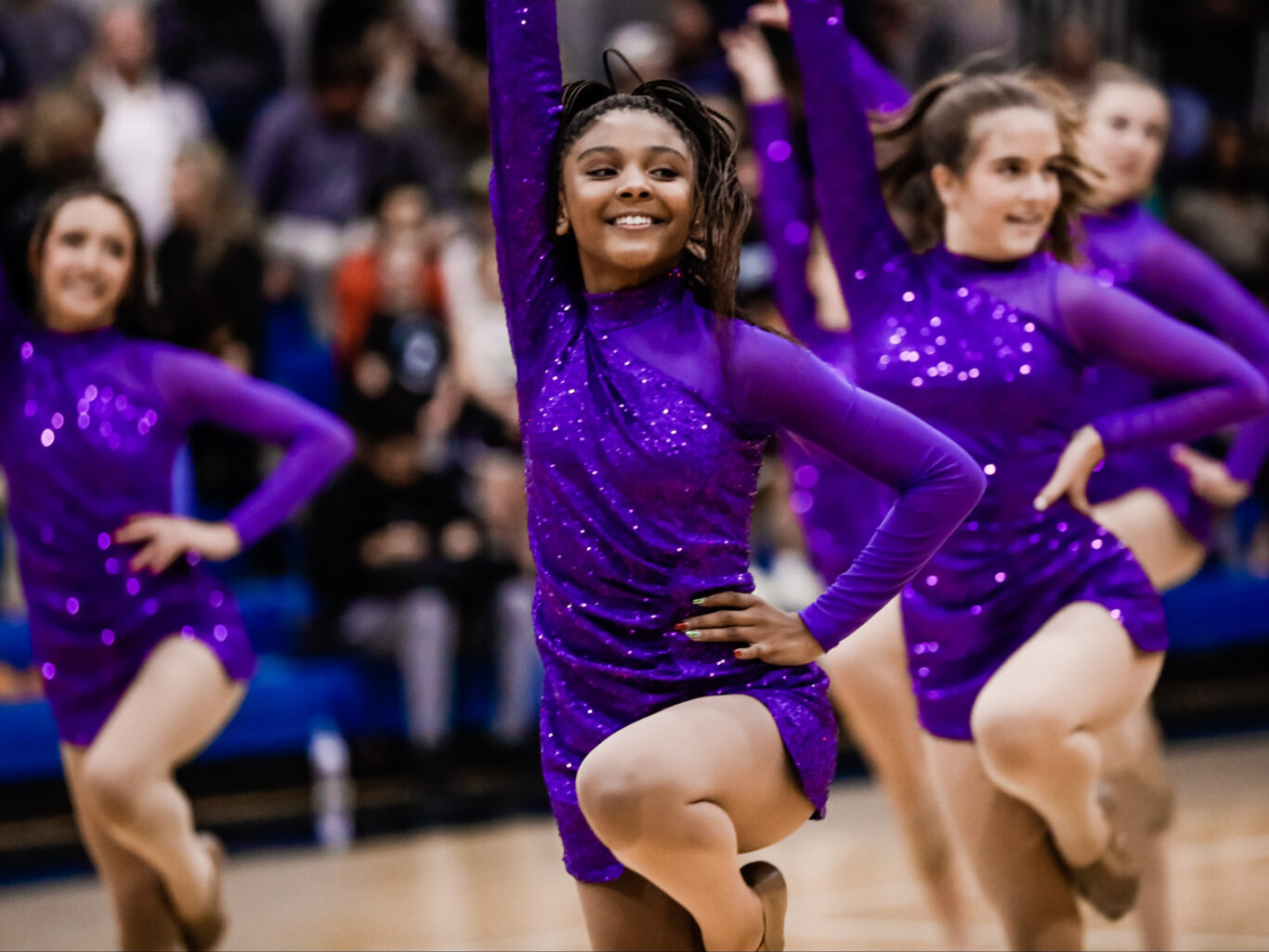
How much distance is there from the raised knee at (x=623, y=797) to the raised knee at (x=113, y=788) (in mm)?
1378

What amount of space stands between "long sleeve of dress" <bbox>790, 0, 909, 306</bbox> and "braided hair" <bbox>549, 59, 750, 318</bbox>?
0.64 metres

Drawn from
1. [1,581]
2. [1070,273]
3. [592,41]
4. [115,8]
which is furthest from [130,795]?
[592,41]

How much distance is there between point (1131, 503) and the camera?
3854mm

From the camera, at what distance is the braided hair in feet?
7.89

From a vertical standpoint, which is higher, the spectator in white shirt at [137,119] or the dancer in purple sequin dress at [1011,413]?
the spectator in white shirt at [137,119]

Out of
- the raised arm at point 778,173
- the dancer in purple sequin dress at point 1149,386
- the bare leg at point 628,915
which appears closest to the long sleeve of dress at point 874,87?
the raised arm at point 778,173

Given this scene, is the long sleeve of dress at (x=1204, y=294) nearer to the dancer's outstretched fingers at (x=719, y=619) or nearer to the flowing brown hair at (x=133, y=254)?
the dancer's outstretched fingers at (x=719, y=619)

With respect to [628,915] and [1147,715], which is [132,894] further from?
[1147,715]

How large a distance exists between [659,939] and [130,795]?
128 cm

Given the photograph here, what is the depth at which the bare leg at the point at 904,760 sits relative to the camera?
148 inches

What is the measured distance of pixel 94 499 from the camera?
11.2ft

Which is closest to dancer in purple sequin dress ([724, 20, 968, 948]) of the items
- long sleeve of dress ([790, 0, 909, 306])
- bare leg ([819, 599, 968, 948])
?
bare leg ([819, 599, 968, 948])

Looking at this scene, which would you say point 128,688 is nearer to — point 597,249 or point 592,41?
point 597,249

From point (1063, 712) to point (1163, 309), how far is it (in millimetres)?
1394
